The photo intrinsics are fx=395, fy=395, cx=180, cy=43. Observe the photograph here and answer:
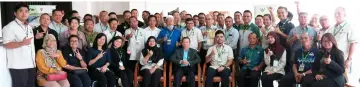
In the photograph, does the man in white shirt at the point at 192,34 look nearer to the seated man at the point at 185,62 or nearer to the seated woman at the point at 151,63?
Answer: the seated man at the point at 185,62

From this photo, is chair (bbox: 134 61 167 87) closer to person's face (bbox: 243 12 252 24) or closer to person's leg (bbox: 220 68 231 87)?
person's leg (bbox: 220 68 231 87)

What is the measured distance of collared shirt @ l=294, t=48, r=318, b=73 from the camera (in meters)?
4.37

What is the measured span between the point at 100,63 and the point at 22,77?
3.29ft

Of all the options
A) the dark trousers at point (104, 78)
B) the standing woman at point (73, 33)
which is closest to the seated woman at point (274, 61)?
the dark trousers at point (104, 78)

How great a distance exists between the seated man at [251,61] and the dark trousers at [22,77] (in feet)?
7.85

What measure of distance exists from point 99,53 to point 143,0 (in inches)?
127

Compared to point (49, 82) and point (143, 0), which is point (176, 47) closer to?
point (49, 82)

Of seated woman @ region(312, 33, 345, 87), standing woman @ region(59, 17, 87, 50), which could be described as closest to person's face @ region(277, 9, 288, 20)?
seated woman @ region(312, 33, 345, 87)

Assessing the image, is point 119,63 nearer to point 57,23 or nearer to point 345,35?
point 57,23

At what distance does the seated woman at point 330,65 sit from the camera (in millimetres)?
4062

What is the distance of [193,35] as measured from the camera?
16.9 ft

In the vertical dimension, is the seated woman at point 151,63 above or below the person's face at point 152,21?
below

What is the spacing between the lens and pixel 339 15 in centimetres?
450

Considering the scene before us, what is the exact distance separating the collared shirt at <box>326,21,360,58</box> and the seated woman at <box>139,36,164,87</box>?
2.09m
